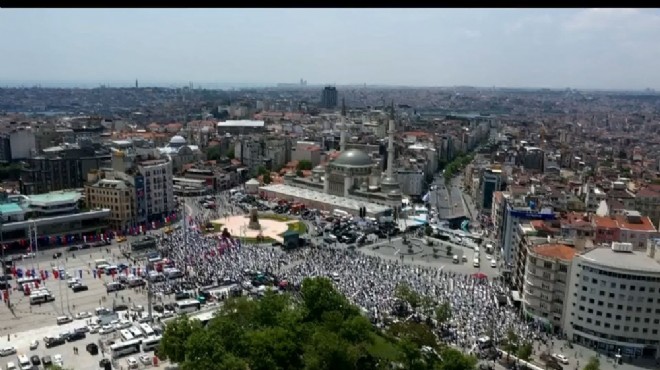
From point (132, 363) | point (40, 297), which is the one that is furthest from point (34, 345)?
point (40, 297)

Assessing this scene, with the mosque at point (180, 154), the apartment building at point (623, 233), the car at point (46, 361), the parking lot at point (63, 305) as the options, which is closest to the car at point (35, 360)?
the car at point (46, 361)

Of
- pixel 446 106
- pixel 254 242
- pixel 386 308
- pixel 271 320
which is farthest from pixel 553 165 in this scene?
pixel 446 106

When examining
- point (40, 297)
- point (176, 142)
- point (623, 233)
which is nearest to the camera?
point (40, 297)

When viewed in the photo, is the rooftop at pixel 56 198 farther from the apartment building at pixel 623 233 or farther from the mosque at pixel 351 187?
the apartment building at pixel 623 233

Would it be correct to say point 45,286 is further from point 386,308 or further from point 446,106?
point 446,106

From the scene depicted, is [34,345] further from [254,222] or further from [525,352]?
[254,222]
